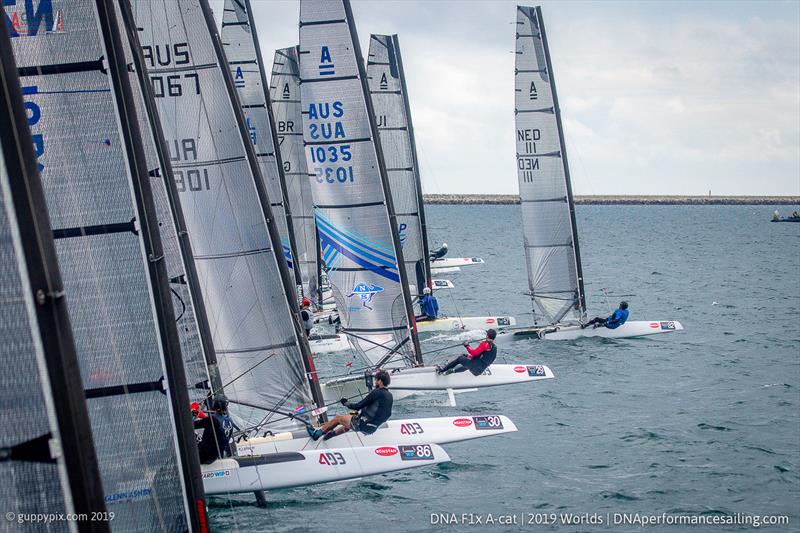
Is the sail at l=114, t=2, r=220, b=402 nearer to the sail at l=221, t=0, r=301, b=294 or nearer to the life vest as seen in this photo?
the sail at l=221, t=0, r=301, b=294

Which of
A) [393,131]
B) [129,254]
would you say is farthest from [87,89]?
[393,131]

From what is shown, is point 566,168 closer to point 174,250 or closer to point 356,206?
point 356,206

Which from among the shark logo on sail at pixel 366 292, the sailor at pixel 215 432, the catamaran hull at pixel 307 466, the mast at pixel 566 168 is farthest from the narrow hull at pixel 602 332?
the sailor at pixel 215 432

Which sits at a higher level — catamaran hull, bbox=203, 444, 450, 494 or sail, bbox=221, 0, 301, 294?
sail, bbox=221, 0, 301, 294

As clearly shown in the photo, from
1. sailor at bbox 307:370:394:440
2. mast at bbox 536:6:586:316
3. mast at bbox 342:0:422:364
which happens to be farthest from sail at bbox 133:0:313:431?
mast at bbox 536:6:586:316

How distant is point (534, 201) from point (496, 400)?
7.18m

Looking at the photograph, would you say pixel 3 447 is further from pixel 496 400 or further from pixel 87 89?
pixel 496 400

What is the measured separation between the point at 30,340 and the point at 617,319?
16.8 metres

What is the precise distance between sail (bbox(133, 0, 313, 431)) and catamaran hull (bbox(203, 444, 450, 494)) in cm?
130

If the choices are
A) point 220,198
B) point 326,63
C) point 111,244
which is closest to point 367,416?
point 220,198

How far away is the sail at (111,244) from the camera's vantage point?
5531mm

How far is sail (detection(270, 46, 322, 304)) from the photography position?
83.3 feet

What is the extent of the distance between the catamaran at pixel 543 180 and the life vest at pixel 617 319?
112 centimetres

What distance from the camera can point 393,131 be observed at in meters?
23.4
